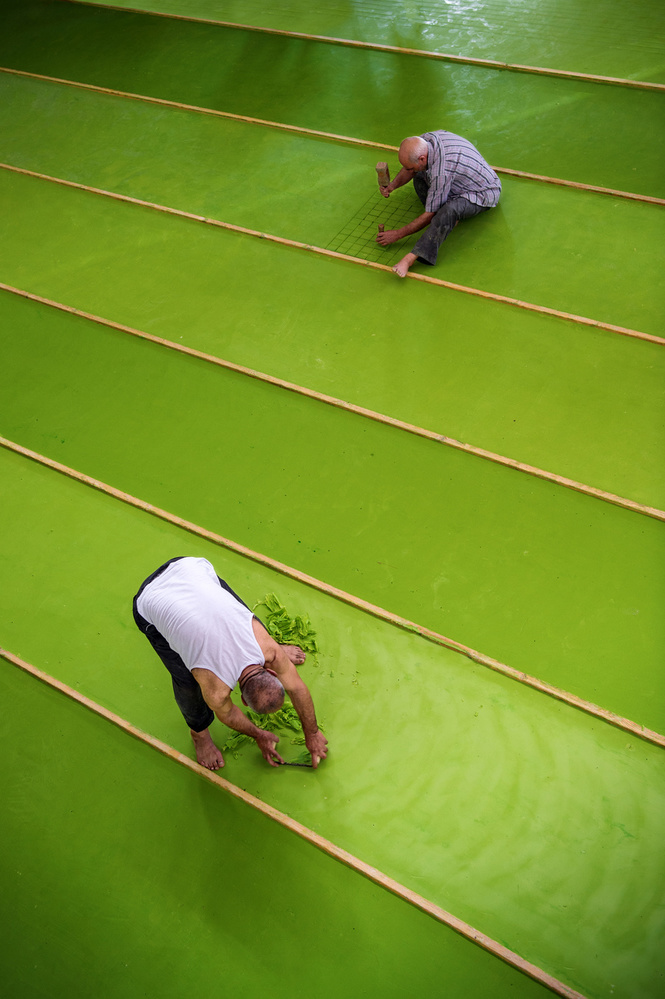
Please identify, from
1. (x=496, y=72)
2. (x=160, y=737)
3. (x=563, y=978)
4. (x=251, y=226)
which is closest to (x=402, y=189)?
(x=251, y=226)

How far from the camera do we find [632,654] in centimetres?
260

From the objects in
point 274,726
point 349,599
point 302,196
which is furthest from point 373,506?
point 302,196

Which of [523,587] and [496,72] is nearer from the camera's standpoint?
[523,587]

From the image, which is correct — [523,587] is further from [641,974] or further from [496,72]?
[496,72]

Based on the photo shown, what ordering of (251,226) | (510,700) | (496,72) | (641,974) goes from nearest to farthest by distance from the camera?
(641,974) < (510,700) < (251,226) < (496,72)

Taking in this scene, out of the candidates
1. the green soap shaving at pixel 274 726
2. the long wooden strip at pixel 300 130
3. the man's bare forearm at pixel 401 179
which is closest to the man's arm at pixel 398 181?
the man's bare forearm at pixel 401 179

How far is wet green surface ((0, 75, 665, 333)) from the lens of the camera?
12.0 ft

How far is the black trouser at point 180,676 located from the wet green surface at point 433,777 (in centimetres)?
23

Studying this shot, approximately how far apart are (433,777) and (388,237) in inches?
107

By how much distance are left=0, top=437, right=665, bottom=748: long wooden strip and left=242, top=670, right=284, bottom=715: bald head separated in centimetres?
77

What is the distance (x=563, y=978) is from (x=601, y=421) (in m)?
2.08

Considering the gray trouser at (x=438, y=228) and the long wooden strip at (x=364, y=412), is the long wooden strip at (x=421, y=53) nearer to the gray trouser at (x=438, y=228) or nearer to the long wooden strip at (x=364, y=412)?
the gray trouser at (x=438, y=228)

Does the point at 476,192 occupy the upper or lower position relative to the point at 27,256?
upper

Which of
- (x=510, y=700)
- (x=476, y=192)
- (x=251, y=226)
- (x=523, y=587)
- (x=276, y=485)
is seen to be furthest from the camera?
(x=251, y=226)
